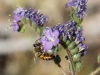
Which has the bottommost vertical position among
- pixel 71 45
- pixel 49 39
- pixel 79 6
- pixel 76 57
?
pixel 76 57

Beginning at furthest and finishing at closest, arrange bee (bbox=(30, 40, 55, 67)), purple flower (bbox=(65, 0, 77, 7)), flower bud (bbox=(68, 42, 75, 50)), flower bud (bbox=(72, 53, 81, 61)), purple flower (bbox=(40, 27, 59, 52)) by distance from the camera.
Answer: purple flower (bbox=(65, 0, 77, 7)) < bee (bbox=(30, 40, 55, 67)) < flower bud (bbox=(72, 53, 81, 61)) < flower bud (bbox=(68, 42, 75, 50)) < purple flower (bbox=(40, 27, 59, 52))

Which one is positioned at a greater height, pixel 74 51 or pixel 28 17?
pixel 28 17

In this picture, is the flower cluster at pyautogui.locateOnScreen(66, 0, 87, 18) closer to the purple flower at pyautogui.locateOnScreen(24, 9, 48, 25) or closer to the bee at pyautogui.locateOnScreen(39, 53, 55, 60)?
the purple flower at pyautogui.locateOnScreen(24, 9, 48, 25)

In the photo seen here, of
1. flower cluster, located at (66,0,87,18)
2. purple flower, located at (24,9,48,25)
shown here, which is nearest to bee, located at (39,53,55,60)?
purple flower, located at (24,9,48,25)

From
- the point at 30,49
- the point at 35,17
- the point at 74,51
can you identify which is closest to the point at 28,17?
the point at 35,17

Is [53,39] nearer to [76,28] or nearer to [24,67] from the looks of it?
[76,28]

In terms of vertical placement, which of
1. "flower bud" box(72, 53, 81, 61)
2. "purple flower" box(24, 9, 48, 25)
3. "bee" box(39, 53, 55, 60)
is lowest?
"flower bud" box(72, 53, 81, 61)

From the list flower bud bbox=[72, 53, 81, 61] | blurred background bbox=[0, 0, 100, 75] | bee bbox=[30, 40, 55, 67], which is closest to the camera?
flower bud bbox=[72, 53, 81, 61]

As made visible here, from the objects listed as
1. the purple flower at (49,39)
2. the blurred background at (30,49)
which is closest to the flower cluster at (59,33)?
the purple flower at (49,39)

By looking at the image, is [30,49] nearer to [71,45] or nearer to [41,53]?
[41,53]
